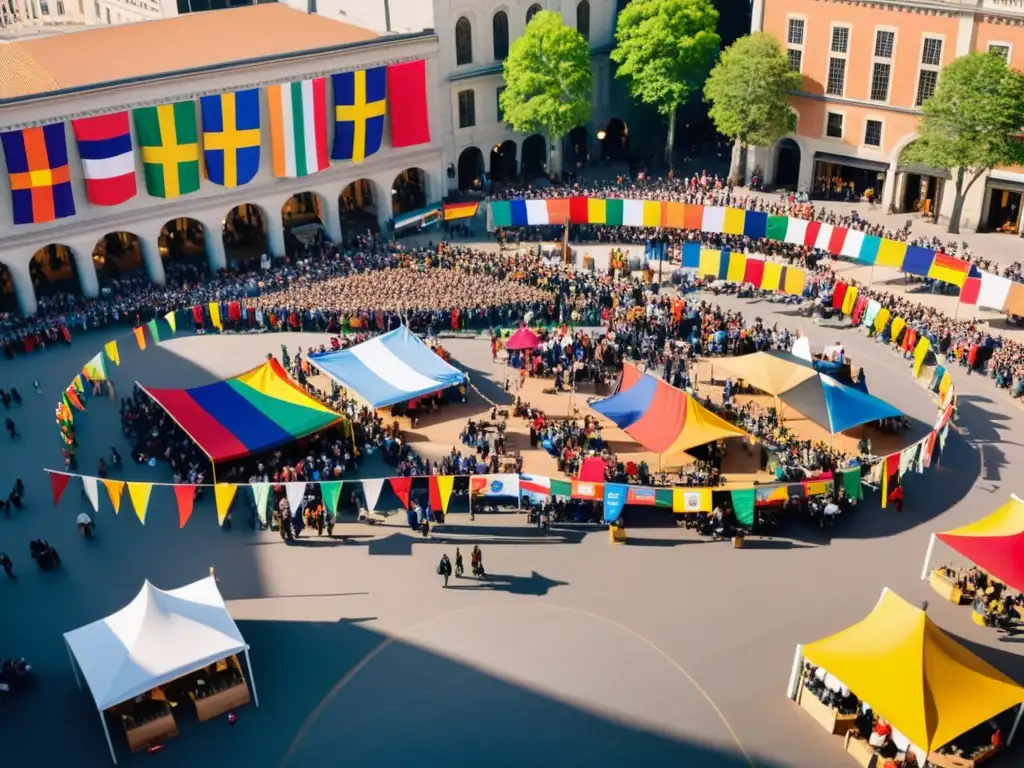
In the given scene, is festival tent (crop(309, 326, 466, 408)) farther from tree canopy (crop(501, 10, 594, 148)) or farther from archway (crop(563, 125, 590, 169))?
archway (crop(563, 125, 590, 169))

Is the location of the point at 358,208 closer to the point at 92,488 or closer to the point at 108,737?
the point at 92,488

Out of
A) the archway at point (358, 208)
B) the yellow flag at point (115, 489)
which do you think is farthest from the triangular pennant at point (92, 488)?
the archway at point (358, 208)

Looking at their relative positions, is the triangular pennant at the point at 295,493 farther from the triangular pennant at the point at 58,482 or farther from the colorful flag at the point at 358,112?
the colorful flag at the point at 358,112

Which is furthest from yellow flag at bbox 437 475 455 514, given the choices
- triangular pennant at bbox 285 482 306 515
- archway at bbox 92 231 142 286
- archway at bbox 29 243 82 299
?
archway at bbox 29 243 82 299

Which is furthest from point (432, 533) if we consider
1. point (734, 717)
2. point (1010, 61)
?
point (1010, 61)

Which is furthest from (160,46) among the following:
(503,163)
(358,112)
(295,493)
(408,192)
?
(295,493)

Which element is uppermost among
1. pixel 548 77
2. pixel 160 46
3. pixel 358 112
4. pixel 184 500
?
pixel 160 46

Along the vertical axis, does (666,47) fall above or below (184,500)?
above

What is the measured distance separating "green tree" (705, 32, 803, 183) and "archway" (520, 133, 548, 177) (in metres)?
12.9

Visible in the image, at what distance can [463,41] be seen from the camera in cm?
6619

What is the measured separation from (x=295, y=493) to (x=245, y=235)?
111ft

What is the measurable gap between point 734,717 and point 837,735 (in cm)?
269

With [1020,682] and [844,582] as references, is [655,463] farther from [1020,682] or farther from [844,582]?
[1020,682]

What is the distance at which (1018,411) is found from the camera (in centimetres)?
4409
